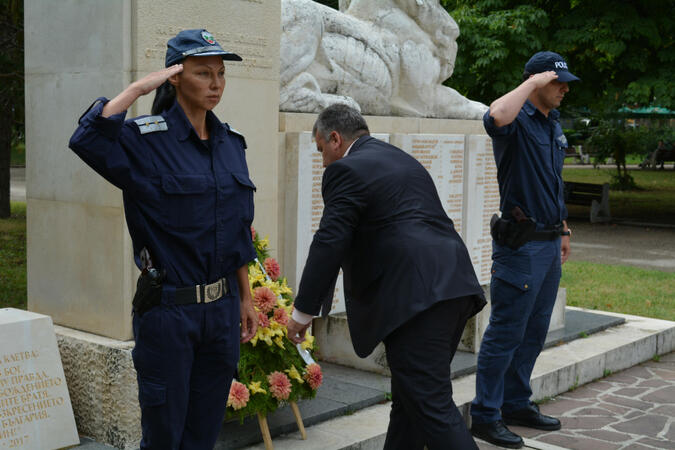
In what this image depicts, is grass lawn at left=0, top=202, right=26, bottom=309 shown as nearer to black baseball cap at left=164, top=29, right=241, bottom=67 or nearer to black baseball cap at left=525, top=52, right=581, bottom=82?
black baseball cap at left=525, top=52, right=581, bottom=82

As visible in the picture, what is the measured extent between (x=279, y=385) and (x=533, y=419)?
1.90m

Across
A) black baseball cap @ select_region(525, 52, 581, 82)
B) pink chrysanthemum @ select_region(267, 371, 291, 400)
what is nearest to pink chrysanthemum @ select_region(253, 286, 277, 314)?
pink chrysanthemum @ select_region(267, 371, 291, 400)

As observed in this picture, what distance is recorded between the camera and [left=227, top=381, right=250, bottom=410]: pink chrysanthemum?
414 cm

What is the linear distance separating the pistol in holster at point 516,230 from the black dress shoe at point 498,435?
1.08 m

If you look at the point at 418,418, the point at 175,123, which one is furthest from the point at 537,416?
the point at 175,123

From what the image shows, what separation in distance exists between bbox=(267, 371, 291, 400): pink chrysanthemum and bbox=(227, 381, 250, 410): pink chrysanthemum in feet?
0.62

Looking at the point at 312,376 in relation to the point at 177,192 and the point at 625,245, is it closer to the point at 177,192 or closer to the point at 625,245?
the point at 177,192

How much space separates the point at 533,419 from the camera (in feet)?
17.5

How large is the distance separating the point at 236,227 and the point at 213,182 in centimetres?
21

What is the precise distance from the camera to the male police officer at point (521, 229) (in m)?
4.91

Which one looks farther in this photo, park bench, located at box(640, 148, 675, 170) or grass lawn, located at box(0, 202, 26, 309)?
park bench, located at box(640, 148, 675, 170)

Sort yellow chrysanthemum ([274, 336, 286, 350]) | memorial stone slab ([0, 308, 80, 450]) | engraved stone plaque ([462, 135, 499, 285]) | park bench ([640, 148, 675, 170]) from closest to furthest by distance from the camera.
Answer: memorial stone slab ([0, 308, 80, 450]) < yellow chrysanthemum ([274, 336, 286, 350]) < engraved stone plaque ([462, 135, 499, 285]) < park bench ([640, 148, 675, 170])

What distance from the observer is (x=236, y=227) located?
3.17m

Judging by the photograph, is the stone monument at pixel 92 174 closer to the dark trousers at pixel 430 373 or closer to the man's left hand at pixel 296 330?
the man's left hand at pixel 296 330
